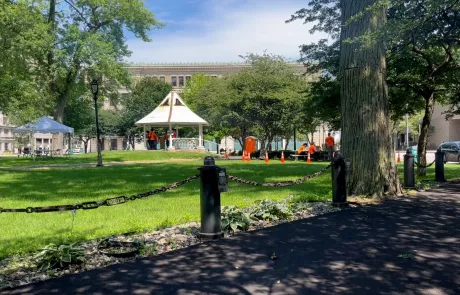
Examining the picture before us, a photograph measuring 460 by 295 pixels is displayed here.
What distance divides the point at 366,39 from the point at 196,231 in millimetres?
5300

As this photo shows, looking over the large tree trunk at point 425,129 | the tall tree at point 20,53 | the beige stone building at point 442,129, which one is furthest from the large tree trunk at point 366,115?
the beige stone building at point 442,129

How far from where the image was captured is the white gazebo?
124 feet

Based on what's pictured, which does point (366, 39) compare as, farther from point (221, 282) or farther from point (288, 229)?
point (221, 282)

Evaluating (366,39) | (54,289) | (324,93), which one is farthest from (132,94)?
(54,289)

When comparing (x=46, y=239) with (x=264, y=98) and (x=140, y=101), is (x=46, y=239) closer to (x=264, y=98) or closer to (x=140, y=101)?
(x=264, y=98)

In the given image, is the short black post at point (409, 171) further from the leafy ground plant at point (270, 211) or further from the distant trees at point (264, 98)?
the distant trees at point (264, 98)

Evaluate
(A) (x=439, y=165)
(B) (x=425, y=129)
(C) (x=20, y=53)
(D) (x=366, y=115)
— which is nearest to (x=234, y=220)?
(D) (x=366, y=115)

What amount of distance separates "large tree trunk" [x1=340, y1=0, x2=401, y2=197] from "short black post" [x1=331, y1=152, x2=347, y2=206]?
0.99m

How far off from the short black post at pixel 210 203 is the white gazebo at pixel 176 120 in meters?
31.5

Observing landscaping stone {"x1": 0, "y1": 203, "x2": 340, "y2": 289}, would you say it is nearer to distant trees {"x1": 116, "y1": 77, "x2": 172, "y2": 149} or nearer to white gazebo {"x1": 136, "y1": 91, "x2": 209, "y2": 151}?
Result: white gazebo {"x1": 136, "y1": 91, "x2": 209, "y2": 151}

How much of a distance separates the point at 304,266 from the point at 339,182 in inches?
161

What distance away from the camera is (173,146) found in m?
39.7

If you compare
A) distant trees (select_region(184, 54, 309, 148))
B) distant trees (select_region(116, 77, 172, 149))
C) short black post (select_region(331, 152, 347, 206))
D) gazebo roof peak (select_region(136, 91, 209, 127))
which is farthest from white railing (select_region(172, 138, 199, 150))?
short black post (select_region(331, 152, 347, 206))

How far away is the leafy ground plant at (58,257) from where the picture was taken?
488cm
